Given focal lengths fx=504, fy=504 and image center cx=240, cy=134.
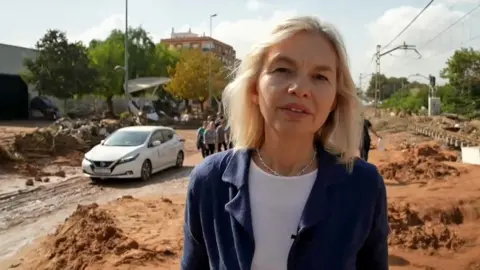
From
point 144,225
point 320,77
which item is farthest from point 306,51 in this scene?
point 144,225

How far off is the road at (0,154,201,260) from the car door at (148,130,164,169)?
1.31 ft

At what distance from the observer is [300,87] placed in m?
1.57

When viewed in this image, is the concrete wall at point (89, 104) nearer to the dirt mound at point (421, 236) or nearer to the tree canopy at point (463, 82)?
the tree canopy at point (463, 82)

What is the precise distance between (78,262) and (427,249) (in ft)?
16.0

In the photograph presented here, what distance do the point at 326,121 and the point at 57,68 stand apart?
37.1m

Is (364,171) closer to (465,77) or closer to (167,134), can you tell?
(167,134)

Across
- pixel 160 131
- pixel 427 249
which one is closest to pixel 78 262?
pixel 427 249

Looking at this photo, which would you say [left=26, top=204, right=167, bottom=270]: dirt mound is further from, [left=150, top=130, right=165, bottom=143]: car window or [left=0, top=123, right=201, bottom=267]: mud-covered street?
[left=150, top=130, right=165, bottom=143]: car window

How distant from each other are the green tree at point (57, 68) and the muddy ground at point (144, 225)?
24379mm

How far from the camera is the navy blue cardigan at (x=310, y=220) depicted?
1544 mm

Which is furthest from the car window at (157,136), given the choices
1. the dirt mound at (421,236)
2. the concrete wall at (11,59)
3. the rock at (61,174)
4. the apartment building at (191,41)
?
the apartment building at (191,41)

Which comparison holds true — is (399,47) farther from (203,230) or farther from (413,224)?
(203,230)

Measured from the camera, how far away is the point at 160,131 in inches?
622

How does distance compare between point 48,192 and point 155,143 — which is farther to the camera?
point 155,143
